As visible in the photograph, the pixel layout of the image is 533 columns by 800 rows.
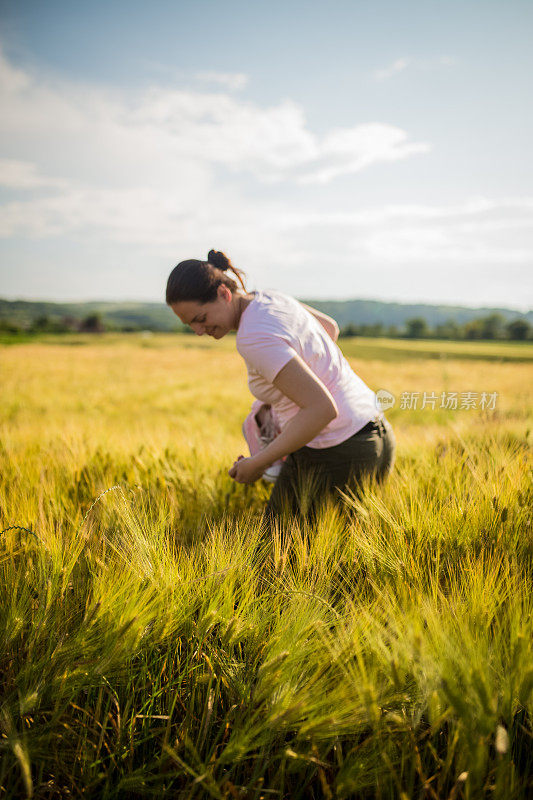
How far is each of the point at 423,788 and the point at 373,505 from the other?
873mm

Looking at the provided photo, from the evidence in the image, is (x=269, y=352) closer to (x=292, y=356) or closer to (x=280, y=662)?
(x=292, y=356)

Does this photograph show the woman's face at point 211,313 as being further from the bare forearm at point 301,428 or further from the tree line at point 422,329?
the tree line at point 422,329

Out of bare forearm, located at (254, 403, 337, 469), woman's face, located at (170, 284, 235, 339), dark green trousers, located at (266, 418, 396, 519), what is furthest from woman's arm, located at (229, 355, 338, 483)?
woman's face, located at (170, 284, 235, 339)

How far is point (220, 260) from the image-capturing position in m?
2.12

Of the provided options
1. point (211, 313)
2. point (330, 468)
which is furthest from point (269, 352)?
point (330, 468)

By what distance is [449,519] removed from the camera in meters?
1.56

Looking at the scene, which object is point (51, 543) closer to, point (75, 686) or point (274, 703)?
point (75, 686)

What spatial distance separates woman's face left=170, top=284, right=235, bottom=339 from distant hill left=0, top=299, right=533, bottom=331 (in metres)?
97.3

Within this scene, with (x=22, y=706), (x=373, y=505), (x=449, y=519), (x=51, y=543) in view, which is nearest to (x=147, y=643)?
(x=22, y=706)

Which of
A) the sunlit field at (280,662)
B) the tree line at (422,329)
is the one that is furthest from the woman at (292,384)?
the tree line at (422,329)

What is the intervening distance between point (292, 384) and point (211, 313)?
0.49m

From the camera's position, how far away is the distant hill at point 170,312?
11112 centimetres

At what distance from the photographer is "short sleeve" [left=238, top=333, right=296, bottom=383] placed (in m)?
1.76

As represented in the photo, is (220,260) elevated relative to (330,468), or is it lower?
elevated
